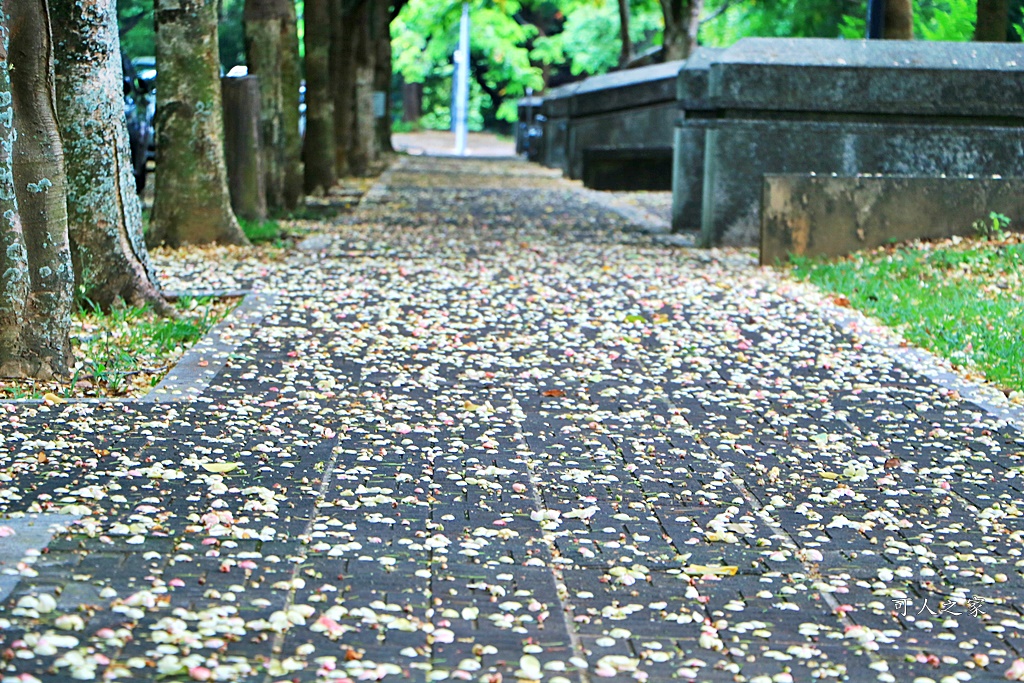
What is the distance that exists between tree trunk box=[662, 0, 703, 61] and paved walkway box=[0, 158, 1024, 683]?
1932cm

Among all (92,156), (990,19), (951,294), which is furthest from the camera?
(990,19)

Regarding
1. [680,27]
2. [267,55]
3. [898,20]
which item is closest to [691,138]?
[898,20]

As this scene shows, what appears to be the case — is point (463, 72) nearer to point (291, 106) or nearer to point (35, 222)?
point (291, 106)

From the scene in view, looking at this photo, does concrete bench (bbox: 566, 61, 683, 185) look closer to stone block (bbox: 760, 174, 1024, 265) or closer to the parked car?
the parked car

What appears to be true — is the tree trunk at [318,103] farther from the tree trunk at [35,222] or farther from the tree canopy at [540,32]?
the tree trunk at [35,222]

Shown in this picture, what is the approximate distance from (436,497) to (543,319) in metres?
4.19

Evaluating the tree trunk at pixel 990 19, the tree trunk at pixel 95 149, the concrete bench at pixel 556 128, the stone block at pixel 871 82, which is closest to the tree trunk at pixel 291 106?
the stone block at pixel 871 82

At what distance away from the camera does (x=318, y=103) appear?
18.4 meters

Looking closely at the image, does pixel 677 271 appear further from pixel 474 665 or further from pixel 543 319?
pixel 474 665

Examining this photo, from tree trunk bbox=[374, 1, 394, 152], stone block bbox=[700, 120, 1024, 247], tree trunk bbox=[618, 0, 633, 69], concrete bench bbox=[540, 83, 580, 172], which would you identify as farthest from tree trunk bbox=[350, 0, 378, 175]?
stone block bbox=[700, 120, 1024, 247]

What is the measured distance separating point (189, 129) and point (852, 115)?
21.0 ft

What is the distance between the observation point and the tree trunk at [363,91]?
989 inches

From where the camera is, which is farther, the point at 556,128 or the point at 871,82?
the point at 556,128

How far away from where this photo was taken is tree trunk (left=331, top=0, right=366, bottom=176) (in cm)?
2175
